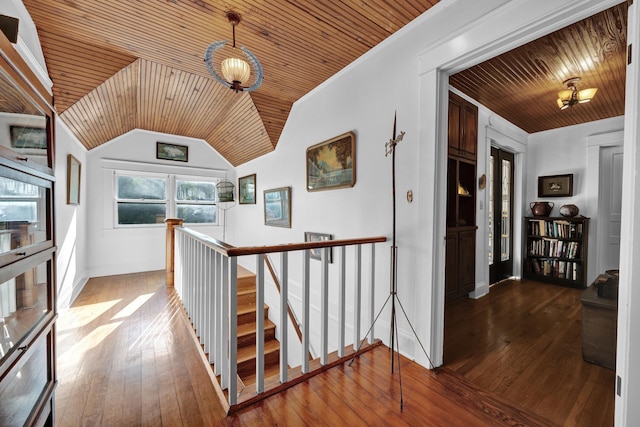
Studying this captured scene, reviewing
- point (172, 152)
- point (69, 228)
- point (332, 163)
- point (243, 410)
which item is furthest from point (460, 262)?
point (172, 152)

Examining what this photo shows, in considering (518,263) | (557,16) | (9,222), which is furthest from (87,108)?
(518,263)

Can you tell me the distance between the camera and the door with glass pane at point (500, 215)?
396 centimetres

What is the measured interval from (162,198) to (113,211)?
2.69ft

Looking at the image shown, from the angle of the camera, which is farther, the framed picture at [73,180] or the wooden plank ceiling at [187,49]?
the framed picture at [73,180]

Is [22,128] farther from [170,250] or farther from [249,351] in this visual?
[170,250]

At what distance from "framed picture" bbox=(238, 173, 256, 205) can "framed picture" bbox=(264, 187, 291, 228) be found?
1.98 ft

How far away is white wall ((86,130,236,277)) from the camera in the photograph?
4633 mm

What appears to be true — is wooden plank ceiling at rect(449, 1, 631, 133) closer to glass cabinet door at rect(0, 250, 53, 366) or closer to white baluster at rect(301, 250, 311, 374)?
white baluster at rect(301, 250, 311, 374)

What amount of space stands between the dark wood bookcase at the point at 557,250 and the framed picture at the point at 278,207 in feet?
12.6

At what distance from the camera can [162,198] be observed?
17.3 ft

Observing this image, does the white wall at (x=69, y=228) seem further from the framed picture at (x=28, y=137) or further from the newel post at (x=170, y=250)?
the framed picture at (x=28, y=137)

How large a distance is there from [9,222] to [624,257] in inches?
98.7

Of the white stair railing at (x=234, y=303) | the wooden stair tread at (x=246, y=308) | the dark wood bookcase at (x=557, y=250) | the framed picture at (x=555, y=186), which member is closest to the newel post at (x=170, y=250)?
the wooden stair tread at (x=246, y=308)

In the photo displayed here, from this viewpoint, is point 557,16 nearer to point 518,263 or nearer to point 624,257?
point 624,257
